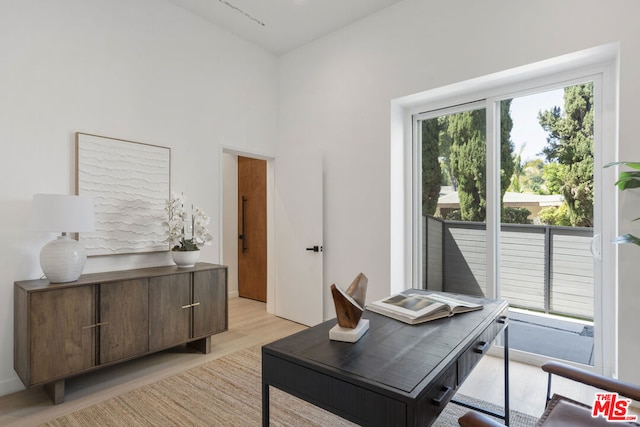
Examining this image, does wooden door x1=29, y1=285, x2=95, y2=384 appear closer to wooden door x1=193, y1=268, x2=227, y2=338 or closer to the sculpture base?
wooden door x1=193, y1=268, x2=227, y2=338

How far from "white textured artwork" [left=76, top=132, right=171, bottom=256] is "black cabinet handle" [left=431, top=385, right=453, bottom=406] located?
2.82 meters

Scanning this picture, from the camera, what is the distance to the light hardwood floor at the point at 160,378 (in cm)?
221

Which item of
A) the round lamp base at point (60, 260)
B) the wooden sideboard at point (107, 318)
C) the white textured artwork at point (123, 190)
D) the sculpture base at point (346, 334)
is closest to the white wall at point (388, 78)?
the wooden sideboard at point (107, 318)

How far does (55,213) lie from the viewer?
2.27 metres

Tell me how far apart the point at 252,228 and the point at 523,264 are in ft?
11.7

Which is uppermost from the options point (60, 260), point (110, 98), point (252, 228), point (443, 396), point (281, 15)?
point (281, 15)

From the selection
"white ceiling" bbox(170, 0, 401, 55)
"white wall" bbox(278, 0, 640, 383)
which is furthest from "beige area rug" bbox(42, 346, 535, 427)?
"white ceiling" bbox(170, 0, 401, 55)

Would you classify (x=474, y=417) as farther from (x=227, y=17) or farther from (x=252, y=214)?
(x=252, y=214)

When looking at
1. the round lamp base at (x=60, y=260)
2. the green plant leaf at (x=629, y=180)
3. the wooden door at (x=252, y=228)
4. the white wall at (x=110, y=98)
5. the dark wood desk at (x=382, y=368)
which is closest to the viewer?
the dark wood desk at (x=382, y=368)

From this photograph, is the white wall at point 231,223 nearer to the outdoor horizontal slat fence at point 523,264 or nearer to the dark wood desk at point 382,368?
the outdoor horizontal slat fence at point 523,264

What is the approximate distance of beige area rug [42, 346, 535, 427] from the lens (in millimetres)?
2064

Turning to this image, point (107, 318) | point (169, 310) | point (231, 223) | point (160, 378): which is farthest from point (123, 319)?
point (231, 223)

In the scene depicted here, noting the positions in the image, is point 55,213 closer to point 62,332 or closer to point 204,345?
point 62,332

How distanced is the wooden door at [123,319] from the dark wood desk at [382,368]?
1776mm
